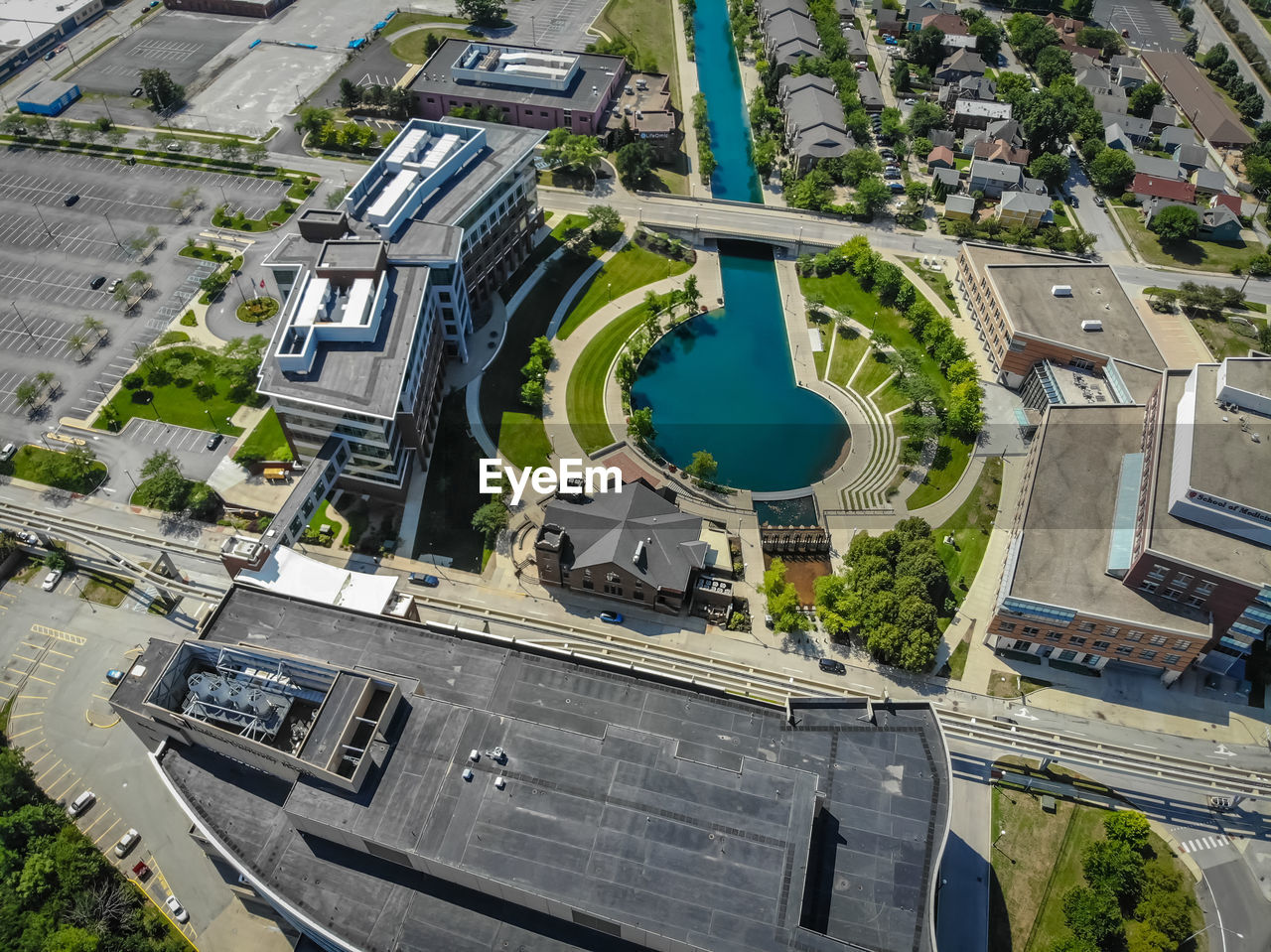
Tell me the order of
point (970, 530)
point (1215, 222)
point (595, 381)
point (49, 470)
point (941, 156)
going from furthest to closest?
point (941, 156) → point (1215, 222) → point (595, 381) → point (49, 470) → point (970, 530)

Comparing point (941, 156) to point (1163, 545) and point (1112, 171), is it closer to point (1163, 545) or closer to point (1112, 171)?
point (1112, 171)

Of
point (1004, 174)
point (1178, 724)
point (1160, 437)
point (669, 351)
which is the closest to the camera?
point (1178, 724)

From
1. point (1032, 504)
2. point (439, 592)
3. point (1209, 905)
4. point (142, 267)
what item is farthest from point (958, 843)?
point (142, 267)

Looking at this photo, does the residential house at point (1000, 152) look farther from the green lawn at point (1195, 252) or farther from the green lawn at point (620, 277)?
the green lawn at point (620, 277)

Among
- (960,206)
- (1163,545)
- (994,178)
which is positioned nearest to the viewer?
(1163,545)

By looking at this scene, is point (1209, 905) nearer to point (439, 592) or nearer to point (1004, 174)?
point (439, 592)

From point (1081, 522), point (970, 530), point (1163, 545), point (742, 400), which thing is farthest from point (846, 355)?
point (1163, 545)

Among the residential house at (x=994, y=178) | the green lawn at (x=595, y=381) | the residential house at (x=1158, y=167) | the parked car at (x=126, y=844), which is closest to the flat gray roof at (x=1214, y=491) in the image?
the green lawn at (x=595, y=381)

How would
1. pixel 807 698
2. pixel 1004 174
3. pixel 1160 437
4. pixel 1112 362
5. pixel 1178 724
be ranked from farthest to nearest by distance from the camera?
pixel 1004 174, pixel 1112 362, pixel 1160 437, pixel 1178 724, pixel 807 698
